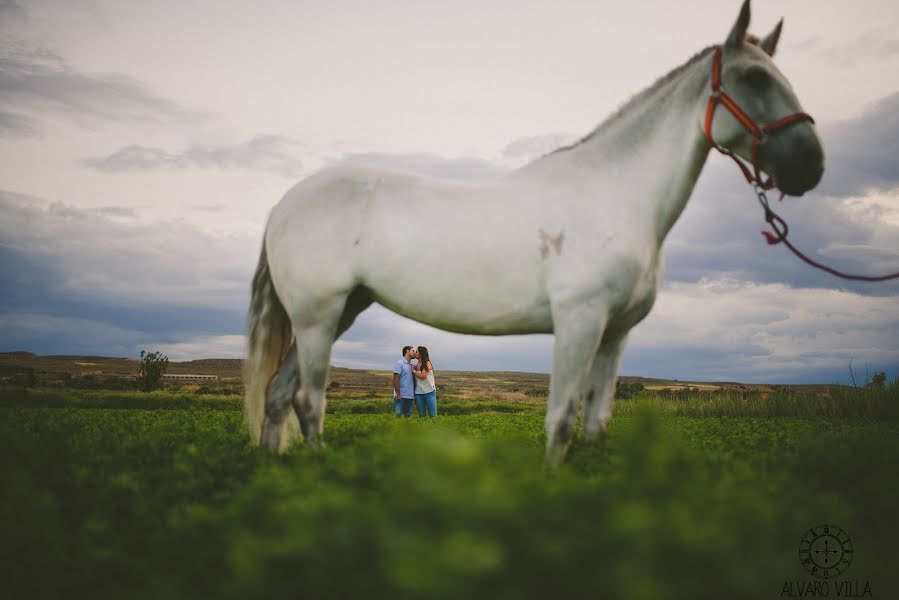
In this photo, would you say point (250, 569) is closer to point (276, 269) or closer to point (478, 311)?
point (478, 311)

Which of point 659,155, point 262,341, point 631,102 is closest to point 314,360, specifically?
point 262,341

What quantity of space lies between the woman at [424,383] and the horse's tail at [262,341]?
9901mm

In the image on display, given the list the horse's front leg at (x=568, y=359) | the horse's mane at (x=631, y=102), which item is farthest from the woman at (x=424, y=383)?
the horse's front leg at (x=568, y=359)

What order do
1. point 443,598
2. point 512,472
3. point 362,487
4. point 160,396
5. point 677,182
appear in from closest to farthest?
1. point 443,598
2. point 512,472
3. point 362,487
4. point 677,182
5. point 160,396

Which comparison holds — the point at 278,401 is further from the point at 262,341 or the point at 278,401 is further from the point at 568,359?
the point at 568,359

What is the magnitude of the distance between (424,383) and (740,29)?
12.7 metres

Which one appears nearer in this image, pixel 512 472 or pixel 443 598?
pixel 443 598

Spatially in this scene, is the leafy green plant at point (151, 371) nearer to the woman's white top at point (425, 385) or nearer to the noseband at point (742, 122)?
the woman's white top at point (425, 385)

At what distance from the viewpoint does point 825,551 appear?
8.15 feet

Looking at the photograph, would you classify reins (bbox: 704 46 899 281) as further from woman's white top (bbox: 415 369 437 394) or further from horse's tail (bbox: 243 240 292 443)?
woman's white top (bbox: 415 369 437 394)

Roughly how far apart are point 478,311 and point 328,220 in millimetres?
1526

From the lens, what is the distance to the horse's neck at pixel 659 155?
4648mm

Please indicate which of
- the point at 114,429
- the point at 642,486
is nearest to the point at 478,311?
the point at 642,486

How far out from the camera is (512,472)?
2305 millimetres
